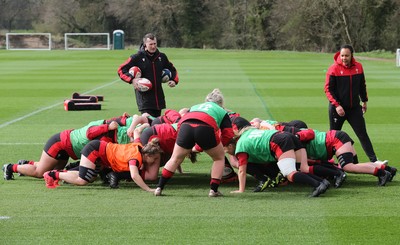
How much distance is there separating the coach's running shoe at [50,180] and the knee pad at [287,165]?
3029 millimetres

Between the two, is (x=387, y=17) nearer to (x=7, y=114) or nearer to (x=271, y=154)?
(x=7, y=114)

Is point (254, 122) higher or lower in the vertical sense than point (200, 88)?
higher

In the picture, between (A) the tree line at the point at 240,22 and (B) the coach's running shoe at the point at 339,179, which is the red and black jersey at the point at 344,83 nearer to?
(B) the coach's running shoe at the point at 339,179

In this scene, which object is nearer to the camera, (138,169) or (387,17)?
(138,169)

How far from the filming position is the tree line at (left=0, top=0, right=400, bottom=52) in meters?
80.8

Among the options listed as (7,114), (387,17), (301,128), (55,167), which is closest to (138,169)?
(55,167)

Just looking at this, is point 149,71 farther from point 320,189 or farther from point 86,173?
point 320,189

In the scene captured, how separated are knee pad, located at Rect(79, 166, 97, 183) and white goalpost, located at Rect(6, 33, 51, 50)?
238ft

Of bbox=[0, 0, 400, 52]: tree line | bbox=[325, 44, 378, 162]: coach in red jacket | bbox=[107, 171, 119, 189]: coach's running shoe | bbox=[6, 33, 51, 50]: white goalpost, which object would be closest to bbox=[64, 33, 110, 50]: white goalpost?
bbox=[6, 33, 51, 50]: white goalpost

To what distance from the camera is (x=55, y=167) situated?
11.7m

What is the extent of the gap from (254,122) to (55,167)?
2.89 metres

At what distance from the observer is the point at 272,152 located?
10711mm

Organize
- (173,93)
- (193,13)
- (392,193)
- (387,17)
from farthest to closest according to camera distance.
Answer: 1. (193,13)
2. (387,17)
3. (173,93)
4. (392,193)

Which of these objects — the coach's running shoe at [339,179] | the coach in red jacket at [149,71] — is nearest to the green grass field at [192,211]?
the coach's running shoe at [339,179]
